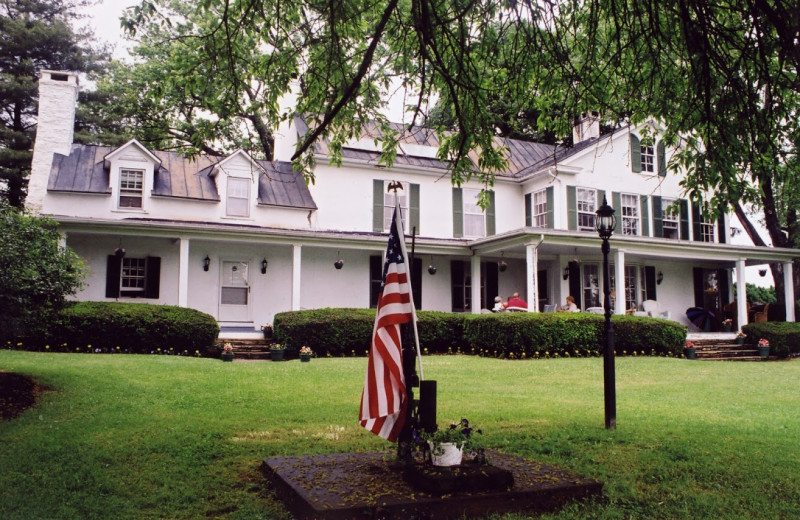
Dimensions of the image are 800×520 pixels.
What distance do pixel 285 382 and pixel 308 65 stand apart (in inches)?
212

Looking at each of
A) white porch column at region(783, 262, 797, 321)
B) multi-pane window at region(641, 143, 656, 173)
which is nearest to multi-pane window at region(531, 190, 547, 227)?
multi-pane window at region(641, 143, 656, 173)

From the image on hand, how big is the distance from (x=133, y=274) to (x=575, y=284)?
545 inches

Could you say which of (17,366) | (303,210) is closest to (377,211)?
(303,210)

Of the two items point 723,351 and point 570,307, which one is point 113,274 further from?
point 723,351

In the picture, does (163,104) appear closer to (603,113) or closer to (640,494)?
(603,113)

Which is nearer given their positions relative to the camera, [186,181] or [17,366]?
[17,366]

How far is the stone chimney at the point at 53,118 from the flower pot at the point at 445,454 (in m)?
17.2

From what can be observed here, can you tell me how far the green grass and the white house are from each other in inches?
241

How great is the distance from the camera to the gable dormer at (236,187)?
19.2 meters

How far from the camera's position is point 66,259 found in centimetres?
1016

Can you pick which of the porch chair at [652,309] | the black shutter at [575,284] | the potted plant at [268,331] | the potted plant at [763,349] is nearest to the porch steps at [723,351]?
the potted plant at [763,349]

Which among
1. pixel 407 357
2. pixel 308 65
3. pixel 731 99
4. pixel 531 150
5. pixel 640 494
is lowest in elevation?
pixel 640 494

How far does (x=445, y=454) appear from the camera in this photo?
479 centimetres

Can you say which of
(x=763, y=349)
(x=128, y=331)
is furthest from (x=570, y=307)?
(x=128, y=331)
